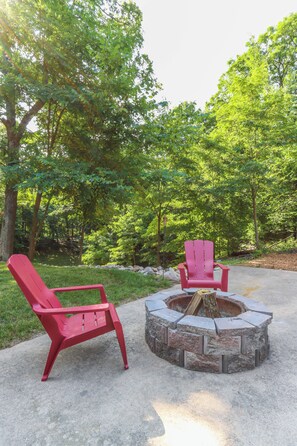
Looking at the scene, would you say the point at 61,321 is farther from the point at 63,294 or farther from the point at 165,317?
the point at 63,294

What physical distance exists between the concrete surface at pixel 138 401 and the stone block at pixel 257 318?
0.32 meters

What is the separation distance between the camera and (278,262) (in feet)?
19.4

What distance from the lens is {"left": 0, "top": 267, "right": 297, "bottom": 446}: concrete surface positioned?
1.22 meters

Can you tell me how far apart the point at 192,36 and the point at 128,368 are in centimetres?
805

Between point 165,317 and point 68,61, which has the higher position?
point 68,61

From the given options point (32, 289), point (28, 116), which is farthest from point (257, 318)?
point (28, 116)

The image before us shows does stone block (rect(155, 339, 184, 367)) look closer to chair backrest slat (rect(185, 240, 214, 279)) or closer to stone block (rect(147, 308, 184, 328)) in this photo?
stone block (rect(147, 308, 184, 328))

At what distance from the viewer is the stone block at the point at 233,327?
174 cm

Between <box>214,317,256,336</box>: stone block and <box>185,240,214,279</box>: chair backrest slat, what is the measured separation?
1.65 m

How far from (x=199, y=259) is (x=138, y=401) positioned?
2.38 metres

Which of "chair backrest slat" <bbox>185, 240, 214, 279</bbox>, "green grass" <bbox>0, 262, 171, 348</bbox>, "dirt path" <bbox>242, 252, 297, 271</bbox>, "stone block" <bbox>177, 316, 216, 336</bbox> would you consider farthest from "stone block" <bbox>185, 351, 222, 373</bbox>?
"dirt path" <bbox>242, 252, 297, 271</bbox>

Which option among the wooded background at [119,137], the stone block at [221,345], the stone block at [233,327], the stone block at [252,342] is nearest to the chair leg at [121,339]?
the stone block at [221,345]

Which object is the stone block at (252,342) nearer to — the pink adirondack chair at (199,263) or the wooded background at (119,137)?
the pink adirondack chair at (199,263)

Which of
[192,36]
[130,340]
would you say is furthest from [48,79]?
[130,340]
